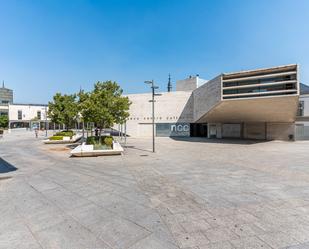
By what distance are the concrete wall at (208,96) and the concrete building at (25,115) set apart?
2001 inches

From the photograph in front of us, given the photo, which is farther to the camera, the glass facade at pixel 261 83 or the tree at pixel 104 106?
the glass facade at pixel 261 83

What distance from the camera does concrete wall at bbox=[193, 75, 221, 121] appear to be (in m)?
18.8

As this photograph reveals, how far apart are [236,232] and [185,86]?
3822 centimetres

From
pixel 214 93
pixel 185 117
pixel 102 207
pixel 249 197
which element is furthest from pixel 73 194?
pixel 185 117

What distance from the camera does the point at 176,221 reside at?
4.33 metres

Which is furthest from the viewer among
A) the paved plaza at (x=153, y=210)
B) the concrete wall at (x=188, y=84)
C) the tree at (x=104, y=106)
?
the concrete wall at (x=188, y=84)

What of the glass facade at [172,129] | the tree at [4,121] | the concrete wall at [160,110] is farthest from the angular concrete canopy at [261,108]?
the tree at [4,121]

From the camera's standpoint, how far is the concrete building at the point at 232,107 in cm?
1700

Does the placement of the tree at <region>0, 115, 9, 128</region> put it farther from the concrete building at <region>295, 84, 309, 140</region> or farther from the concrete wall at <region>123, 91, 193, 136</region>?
→ the concrete building at <region>295, 84, 309, 140</region>

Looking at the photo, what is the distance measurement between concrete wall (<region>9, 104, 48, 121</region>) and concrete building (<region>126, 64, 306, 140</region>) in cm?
4344

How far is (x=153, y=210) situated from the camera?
4914 mm

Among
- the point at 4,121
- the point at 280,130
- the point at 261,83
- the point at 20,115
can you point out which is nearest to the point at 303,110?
the point at 280,130

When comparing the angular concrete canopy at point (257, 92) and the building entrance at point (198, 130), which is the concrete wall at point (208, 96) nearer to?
the angular concrete canopy at point (257, 92)

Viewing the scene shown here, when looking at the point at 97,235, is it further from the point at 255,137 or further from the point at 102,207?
the point at 255,137
